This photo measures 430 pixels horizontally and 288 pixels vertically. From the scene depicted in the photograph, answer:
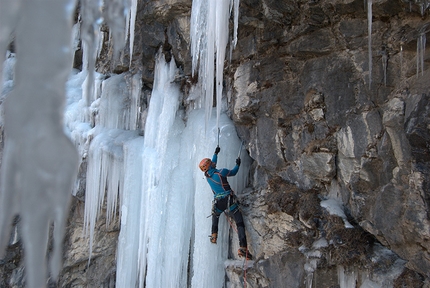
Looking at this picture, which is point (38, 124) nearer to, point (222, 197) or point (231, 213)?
point (222, 197)

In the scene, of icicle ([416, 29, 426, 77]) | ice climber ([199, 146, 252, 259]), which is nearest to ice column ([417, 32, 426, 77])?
icicle ([416, 29, 426, 77])

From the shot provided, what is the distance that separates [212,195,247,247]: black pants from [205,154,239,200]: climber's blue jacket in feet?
0.30

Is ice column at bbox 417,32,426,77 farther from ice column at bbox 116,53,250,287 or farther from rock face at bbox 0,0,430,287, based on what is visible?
ice column at bbox 116,53,250,287

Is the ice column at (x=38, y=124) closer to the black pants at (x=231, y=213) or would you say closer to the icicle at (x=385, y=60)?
the icicle at (x=385, y=60)

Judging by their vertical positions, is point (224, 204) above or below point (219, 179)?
below

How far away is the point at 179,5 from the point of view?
6.01 m

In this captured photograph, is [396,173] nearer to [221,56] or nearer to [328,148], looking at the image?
[328,148]

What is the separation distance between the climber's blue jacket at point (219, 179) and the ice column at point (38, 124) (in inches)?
162

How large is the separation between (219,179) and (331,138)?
1.70m

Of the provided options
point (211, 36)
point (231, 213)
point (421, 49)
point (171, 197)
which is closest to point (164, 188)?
point (171, 197)

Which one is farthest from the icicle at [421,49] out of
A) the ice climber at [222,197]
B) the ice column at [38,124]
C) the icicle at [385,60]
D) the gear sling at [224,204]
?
the ice column at [38,124]

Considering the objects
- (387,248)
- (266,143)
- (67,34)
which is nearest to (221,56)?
(266,143)

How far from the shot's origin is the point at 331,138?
4621 millimetres

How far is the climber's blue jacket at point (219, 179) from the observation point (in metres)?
5.29
